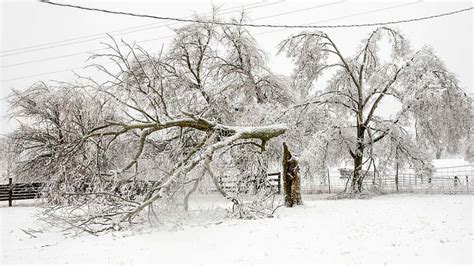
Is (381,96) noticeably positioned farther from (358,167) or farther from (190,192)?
(190,192)

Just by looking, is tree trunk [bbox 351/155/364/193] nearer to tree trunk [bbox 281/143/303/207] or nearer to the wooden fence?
tree trunk [bbox 281/143/303/207]

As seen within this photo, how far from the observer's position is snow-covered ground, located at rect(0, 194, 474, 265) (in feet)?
25.1

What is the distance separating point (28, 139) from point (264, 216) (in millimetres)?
14241

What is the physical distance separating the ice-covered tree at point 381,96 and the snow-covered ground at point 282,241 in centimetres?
696

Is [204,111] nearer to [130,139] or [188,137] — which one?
[188,137]

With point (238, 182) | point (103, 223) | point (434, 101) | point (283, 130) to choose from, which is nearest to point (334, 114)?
point (434, 101)

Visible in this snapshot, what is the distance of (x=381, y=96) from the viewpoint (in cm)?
2052

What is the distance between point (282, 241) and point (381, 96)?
1353 centimetres

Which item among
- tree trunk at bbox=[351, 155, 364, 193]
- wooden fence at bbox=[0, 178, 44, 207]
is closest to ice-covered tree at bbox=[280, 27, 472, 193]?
tree trunk at bbox=[351, 155, 364, 193]

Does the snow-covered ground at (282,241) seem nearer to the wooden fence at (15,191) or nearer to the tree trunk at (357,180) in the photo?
the tree trunk at (357,180)

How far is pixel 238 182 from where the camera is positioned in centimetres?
1381

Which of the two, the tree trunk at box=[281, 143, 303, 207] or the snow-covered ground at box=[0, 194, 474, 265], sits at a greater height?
the tree trunk at box=[281, 143, 303, 207]

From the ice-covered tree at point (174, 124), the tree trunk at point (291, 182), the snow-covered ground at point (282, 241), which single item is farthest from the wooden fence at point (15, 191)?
the tree trunk at point (291, 182)

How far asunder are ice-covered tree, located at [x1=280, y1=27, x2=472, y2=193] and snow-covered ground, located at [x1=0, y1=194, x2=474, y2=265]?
22.8 feet
